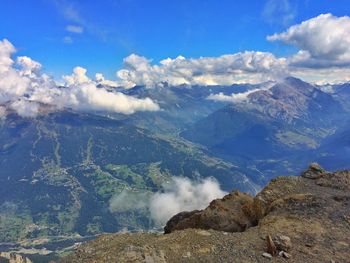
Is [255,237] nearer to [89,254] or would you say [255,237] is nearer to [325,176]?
[89,254]

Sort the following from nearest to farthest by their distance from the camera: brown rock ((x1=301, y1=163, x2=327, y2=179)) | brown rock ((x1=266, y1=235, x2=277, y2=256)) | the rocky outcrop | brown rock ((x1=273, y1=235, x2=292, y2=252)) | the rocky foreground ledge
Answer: the rocky foreground ledge → brown rock ((x1=266, y1=235, x2=277, y2=256)) → brown rock ((x1=273, y1=235, x2=292, y2=252)) → the rocky outcrop → brown rock ((x1=301, y1=163, x2=327, y2=179))

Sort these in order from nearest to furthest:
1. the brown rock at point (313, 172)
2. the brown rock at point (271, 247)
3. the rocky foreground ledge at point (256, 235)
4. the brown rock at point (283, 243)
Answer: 1. the rocky foreground ledge at point (256, 235)
2. the brown rock at point (271, 247)
3. the brown rock at point (283, 243)
4. the brown rock at point (313, 172)

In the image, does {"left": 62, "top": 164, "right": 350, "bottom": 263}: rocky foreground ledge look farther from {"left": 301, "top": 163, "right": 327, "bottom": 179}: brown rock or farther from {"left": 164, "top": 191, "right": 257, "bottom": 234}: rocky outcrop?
{"left": 301, "top": 163, "right": 327, "bottom": 179}: brown rock

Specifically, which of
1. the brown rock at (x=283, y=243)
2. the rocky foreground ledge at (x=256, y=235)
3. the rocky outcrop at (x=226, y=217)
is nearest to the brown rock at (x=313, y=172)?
the rocky foreground ledge at (x=256, y=235)

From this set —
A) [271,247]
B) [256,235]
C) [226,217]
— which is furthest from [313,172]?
[271,247]

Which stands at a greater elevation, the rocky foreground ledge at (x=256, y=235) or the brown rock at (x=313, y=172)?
the brown rock at (x=313, y=172)

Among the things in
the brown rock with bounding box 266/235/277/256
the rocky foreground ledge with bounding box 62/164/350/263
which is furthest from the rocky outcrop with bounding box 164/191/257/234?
the brown rock with bounding box 266/235/277/256

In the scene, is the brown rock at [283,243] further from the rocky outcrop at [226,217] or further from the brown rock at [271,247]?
the rocky outcrop at [226,217]

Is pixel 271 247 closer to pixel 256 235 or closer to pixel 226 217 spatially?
pixel 256 235

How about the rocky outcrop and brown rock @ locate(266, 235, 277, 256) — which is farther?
the rocky outcrop
